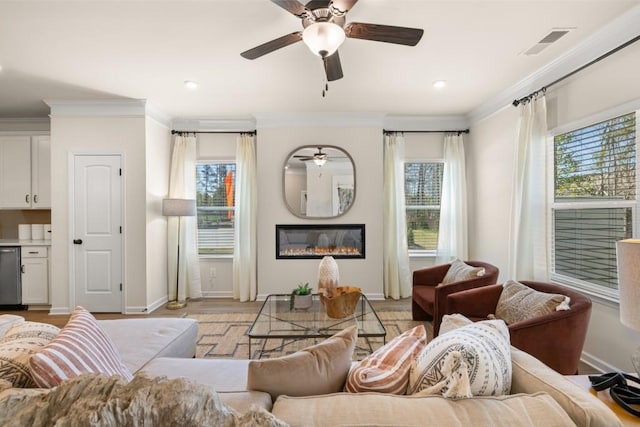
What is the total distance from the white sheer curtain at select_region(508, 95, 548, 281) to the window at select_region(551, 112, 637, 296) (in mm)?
136

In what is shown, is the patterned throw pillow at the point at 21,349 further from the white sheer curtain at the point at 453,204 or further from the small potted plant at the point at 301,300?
the white sheer curtain at the point at 453,204

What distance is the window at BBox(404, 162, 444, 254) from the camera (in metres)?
4.85

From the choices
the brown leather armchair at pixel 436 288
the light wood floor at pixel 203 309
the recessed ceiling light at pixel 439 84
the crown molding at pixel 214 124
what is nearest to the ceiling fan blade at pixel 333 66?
the recessed ceiling light at pixel 439 84

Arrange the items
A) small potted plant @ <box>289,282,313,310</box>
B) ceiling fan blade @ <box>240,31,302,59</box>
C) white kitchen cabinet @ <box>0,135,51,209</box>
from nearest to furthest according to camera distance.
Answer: ceiling fan blade @ <box>240,31,302,59</box> → small potted plant @ <box>289,282,313,310</box> → white kitchen cabinet @ <box>0,135,51,209</box>

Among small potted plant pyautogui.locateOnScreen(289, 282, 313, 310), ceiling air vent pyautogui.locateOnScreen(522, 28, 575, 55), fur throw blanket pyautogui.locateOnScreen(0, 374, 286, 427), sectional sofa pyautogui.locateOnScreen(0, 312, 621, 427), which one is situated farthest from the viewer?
small potted plant pyautogui.locateOnScreen(289, 282, 313, 310)

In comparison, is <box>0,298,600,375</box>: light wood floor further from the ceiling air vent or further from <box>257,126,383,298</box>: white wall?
the ceiling air vent

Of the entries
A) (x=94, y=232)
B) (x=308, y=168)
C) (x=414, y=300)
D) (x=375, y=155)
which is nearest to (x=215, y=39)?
(x=308, y=168)

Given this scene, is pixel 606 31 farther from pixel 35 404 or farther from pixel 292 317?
pixel 35 404

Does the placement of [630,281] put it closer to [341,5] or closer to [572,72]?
[341,5]

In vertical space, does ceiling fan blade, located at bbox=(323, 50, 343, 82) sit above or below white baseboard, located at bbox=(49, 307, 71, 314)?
above

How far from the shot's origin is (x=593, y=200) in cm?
269

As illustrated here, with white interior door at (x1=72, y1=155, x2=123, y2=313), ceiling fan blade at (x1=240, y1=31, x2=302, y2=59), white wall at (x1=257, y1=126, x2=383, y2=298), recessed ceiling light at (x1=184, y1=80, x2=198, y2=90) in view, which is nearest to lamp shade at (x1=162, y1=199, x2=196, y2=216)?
white interior door at (x1=72, y1=155, x2=123, y2=313)

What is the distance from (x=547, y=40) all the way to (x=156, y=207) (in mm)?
4504

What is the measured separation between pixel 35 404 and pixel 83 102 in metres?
4.26
